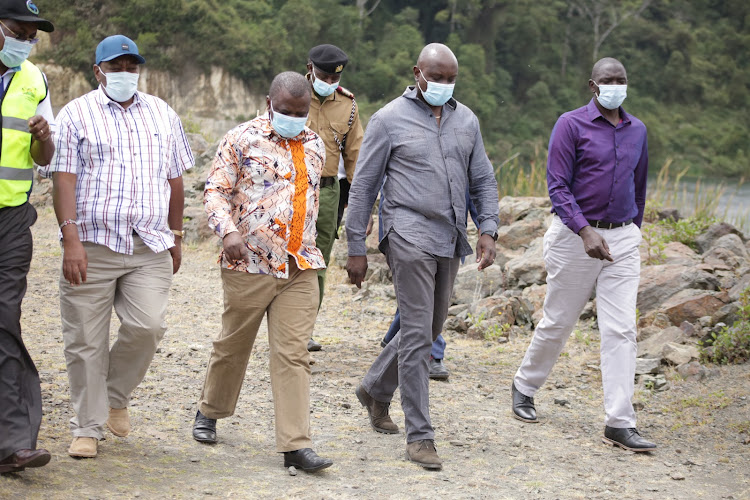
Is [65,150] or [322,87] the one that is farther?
[322,87]

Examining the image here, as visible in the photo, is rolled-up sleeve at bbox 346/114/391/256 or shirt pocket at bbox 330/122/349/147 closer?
rolled-up sleeve at bbox 346/114/391/256

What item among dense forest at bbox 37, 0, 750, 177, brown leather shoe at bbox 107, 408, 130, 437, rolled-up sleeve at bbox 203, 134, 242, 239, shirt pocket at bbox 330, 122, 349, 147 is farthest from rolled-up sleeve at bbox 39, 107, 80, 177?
dense forest at bbox 37, 0, 750, 177

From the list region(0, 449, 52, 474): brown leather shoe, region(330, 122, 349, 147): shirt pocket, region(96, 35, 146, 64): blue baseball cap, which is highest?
region(96, 35, 146, 64): blue baseball cap

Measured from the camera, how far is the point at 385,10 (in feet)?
165

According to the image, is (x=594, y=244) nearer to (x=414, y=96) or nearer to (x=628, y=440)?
(x=628, y=440)

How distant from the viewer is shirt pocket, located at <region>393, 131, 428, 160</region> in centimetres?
470

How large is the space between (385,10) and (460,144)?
154 feet

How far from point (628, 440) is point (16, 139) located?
331cm

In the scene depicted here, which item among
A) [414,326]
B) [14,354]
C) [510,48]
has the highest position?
[510,48]

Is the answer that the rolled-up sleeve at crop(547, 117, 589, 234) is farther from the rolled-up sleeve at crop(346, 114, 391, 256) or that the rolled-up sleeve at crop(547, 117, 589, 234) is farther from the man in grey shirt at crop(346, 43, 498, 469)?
the rolled-up sleeve at crop(346, 114, 391, 256)

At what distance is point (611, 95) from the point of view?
528 cm

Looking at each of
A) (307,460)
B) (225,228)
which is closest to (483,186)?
(225,228)

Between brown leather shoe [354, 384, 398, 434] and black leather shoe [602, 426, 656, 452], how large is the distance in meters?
1.13

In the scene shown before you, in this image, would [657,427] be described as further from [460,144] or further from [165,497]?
[165,497]
